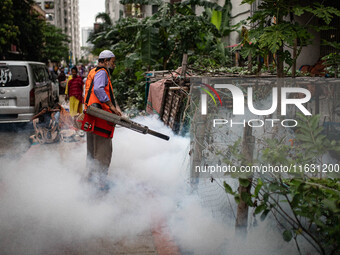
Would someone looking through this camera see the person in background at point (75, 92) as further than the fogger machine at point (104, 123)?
Yes

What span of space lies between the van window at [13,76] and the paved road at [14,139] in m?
1.24

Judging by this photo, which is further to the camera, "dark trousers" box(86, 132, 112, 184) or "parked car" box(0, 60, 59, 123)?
"parked car" box(0, 60, 59, 123)

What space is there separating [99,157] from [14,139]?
5144 mm

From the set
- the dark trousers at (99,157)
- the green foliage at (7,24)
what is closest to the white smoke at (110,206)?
the dark trousers at (99,157)

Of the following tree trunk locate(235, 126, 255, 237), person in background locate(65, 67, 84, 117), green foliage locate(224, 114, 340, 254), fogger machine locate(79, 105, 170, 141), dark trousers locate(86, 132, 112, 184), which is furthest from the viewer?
person in background locate(65, 67, 84, 117)

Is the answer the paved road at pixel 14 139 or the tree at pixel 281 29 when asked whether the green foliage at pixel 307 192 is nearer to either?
the tree at pixel 281 29

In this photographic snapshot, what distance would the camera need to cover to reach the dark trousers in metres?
5.12

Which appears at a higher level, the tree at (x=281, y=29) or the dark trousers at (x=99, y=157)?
the tree at (x=281, y=29)

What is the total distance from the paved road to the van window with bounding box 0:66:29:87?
4.07 ft

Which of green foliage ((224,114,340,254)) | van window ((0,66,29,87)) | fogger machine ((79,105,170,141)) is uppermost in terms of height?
van window ((0,66,29,87))

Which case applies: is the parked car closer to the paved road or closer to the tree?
the paved road

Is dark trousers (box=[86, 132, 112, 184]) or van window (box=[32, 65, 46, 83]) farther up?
van window (box=[32, 65, 46, 83])

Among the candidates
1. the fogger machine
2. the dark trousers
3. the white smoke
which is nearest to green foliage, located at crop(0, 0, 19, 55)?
the white smoke

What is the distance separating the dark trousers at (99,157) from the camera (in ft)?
16.8
